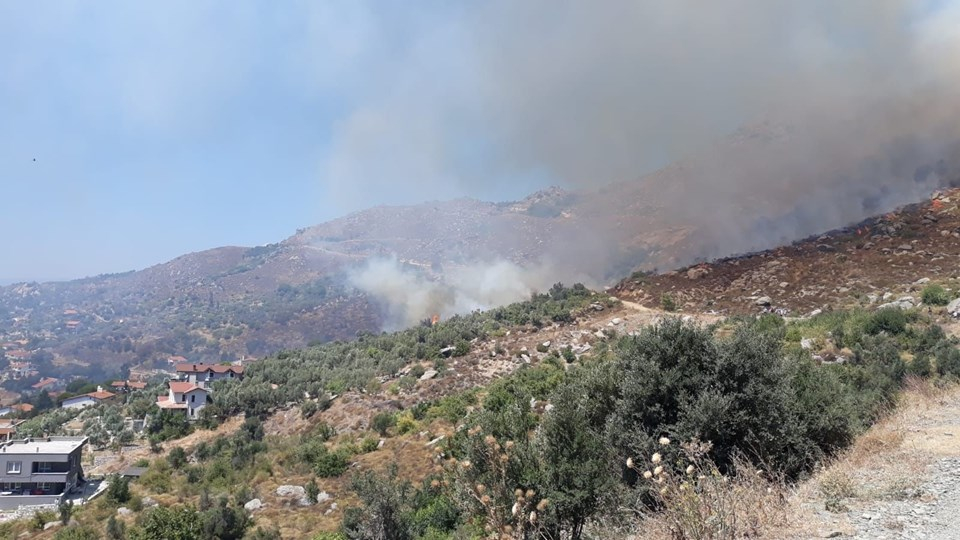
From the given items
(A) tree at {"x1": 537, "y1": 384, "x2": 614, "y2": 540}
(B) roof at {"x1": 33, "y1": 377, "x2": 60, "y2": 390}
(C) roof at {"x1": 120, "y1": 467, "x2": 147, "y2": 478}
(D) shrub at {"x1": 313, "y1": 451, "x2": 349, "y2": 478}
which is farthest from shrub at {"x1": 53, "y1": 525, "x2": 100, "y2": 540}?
(B) roof at {"x1": 33, "y1": 377, "x2": 60, "y2": 390}

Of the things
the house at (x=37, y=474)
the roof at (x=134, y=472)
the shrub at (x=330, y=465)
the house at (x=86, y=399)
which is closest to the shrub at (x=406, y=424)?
the shrub at (x=330, y=465)

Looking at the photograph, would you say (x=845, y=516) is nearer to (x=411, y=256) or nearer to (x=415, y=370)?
(x=415, y=370)

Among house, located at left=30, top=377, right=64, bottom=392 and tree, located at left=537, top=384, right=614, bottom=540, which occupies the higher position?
tree, located at left=537, top=384, right=614, bottom=540

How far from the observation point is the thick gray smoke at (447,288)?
2374 inches

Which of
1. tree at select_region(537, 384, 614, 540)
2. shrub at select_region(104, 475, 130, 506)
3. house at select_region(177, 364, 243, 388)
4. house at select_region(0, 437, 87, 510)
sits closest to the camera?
tree at select_region(537, 384, 614, 540)

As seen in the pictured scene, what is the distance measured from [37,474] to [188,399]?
13078 mm

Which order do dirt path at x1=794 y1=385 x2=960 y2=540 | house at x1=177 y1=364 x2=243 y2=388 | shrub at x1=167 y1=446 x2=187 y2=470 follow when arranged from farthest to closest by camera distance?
house at x1=177 y1=364 x2=243 y2=388 → shrub at x1=167 y1=446 x2=187 y2=470 → dirt path at x1=794 y1=385 x2=960 y2=540

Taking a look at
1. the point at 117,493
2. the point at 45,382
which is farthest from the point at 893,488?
the point at 45,382

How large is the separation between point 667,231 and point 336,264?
124 metres

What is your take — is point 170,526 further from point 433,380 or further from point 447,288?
point 447,288

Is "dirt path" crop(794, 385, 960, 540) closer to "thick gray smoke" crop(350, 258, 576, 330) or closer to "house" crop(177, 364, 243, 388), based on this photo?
"thick gray smoke" crop(350, 258, 576, 330)

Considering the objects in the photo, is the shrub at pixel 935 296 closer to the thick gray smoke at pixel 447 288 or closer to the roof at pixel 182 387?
the thick gray smoke at pixel 447 288

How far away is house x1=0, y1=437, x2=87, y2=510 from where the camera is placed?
25891 mm

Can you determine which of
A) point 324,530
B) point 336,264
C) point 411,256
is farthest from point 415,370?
point 336,264
